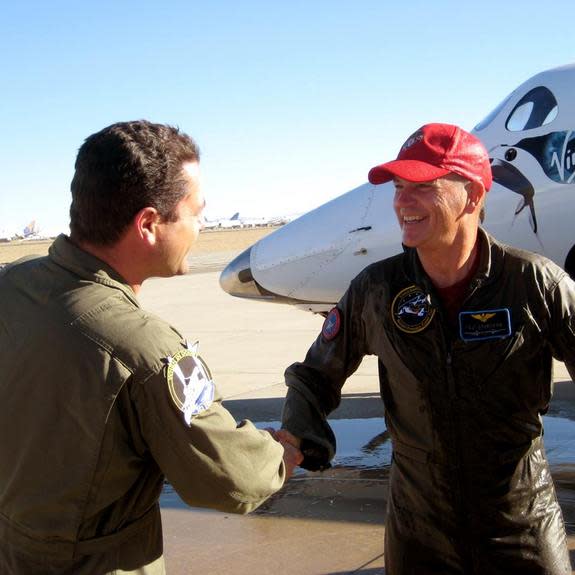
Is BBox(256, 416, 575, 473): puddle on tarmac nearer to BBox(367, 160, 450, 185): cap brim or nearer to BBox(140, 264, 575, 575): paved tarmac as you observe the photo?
BBox(140, 264, 575, 575): paved tarmac

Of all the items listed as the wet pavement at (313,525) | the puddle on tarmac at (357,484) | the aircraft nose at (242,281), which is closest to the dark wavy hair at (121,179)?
the wet pavement at (313,525)

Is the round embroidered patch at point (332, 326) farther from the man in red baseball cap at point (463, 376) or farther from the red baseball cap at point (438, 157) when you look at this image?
the red baseball cap at point (438, 157)

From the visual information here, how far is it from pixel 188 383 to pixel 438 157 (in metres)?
1.26

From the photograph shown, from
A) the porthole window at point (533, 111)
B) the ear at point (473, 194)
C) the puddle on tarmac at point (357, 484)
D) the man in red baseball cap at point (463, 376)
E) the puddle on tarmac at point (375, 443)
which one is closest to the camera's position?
the man in red baseball cap at point (463, 376)

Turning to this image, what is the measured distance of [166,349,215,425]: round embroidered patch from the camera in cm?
189

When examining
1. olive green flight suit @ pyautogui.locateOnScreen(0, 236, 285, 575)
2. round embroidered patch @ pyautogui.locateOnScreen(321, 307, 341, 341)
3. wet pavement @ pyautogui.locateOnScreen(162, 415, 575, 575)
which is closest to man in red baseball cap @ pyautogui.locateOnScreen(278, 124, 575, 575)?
round embroidered patch @ pyautogui.locateOnScreen(321, 307, 341, 341)

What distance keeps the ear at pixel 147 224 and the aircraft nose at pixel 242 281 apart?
509 cm

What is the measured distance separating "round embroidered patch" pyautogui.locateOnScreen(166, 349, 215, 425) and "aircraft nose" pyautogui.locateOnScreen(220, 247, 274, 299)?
5.17 metres

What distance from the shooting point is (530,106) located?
6.35 metres

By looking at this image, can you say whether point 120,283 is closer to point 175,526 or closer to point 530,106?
point 175,526

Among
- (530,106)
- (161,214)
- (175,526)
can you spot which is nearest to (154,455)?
(161,214)

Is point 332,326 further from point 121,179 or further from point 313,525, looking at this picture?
point 313,525

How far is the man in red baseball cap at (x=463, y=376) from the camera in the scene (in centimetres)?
264

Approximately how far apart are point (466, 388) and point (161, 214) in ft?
3.81
